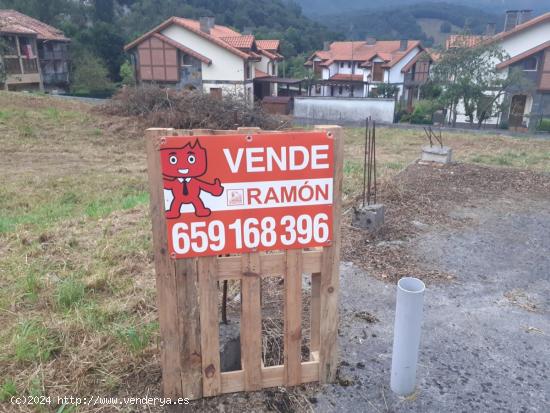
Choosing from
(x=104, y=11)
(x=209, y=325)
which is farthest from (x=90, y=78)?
(x=209, y=325)

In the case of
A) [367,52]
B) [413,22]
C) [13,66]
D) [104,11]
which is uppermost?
[413,22]

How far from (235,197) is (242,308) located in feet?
1.98

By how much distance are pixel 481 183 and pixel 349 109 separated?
1955 centimetres

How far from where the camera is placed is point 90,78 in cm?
3544

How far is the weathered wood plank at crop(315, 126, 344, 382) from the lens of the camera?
2.27 m

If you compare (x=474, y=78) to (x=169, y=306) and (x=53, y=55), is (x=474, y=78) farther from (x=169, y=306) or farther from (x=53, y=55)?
(x=53, y=55)

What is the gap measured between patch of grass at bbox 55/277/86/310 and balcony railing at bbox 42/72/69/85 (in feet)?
132

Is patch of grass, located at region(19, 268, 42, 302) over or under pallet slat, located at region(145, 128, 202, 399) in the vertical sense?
under

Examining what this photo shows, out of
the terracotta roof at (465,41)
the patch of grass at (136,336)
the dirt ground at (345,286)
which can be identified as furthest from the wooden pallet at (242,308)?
the terracotta roof at (465,41)

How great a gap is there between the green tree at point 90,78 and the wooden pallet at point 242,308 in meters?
37.6

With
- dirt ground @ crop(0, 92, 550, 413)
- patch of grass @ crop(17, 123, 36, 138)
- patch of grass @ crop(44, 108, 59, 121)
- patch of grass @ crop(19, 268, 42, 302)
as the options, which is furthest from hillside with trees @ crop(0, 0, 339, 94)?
patch of grass @ crop(19, 268, 42, 302)

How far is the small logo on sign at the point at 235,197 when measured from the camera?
2188mm

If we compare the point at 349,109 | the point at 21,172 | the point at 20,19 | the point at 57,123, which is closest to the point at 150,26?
the point at 20,19

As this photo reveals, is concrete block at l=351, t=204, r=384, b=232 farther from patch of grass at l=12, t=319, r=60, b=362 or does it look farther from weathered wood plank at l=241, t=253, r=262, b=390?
patch of grass at l=12, t=319, r=60, b=362
